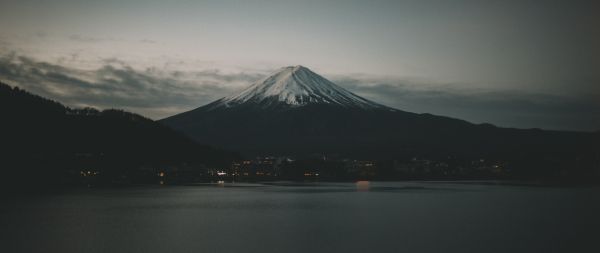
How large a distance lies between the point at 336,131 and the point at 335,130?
0.58 metres

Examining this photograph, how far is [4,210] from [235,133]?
Result: 110 metres

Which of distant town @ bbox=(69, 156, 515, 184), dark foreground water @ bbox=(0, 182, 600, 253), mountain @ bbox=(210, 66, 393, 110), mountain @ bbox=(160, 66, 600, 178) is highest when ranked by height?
mountain @ bbox=(210, 66, 393, 110)

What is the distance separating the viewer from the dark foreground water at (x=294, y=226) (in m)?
20.5

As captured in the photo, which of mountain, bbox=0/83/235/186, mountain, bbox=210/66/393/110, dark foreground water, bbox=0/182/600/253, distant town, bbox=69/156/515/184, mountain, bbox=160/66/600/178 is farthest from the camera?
mountain, bbox=210/66/393/110

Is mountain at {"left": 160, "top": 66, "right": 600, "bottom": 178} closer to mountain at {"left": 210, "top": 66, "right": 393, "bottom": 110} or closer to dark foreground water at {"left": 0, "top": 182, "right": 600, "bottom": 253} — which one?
mountain at {"left": 210, "top": 66, "right": 393, "bottom": 110}

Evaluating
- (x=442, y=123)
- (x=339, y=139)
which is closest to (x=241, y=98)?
(x=339, y=139)

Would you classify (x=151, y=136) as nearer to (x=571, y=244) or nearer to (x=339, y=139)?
(x=339, y=139)

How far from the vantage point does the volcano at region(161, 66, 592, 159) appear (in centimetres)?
12731

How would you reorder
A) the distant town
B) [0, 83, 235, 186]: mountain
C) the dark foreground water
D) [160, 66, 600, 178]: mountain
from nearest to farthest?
the dark foreground water
[0, 83, 235, 186]: mountain
the distant town
[160, 66, 600, 178]: mountain

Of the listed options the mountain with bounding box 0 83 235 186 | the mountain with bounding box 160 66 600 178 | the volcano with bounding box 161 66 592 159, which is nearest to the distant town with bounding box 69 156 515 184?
the mountain with bounding box 0 83 235 186

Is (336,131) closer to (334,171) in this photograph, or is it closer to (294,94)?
(294,94)

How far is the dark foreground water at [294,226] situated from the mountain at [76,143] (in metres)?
23.1

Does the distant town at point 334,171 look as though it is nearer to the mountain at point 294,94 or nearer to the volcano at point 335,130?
the volcano at point 335,130

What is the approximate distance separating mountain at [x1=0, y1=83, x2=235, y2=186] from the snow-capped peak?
63165 millimetres
